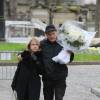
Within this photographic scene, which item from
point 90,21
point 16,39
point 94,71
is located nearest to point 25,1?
point 90,21

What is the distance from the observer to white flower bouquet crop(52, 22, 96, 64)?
1031 cm

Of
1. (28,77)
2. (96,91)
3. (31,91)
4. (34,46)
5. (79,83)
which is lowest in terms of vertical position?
(79,83)

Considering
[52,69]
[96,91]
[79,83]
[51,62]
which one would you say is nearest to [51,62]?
[51,62]

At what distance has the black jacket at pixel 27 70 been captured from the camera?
1026cm

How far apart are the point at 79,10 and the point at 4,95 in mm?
36010

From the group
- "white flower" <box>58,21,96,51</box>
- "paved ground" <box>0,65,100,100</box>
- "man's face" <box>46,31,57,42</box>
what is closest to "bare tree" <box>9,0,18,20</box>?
"paved ground" <box>0,65,100,100</box>

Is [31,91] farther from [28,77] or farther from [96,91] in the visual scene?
[96,91]

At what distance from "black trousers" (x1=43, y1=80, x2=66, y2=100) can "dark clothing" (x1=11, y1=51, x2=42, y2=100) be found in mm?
155

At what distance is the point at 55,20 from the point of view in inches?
1870

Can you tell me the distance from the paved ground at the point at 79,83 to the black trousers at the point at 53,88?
12.3ft

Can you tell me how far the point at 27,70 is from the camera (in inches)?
407

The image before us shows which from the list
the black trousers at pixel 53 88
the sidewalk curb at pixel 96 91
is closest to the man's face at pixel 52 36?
the black trousers at pixel 53 88

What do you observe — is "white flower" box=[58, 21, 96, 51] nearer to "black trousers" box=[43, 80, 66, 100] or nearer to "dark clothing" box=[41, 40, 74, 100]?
"dark clothing" box=[41, 40, 74, 100]

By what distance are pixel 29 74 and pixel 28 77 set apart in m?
0.06
